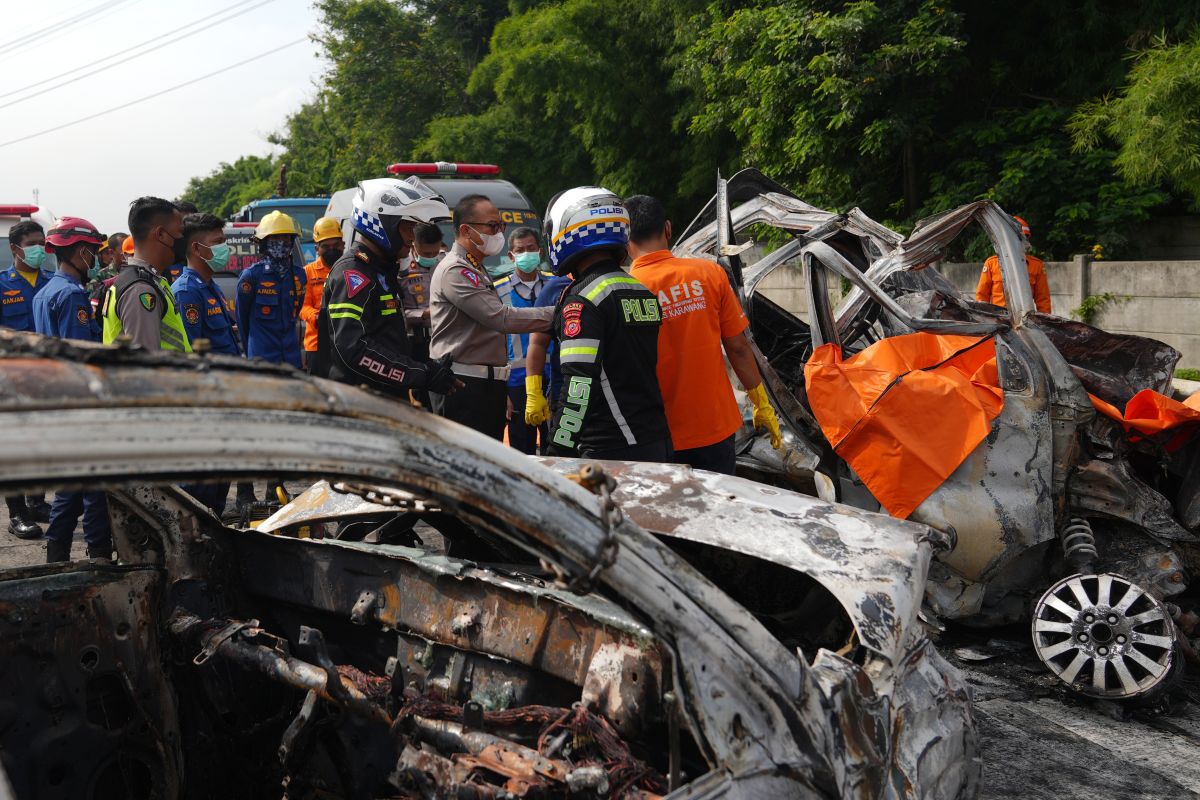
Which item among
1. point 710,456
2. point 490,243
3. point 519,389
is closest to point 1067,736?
point 710,456

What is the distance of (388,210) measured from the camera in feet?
16.2

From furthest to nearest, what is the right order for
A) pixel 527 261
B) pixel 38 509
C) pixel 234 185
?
1. pixel 234 185
2. pixel 527 261
3. pixel 38 509

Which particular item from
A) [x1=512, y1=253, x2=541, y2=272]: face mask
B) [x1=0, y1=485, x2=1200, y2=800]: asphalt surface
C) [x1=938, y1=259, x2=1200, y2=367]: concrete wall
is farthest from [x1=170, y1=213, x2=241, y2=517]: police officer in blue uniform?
[x1=938, y1=259, x2=1200, y2=367]: concrete wall

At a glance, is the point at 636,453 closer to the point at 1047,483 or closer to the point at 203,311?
the point at 1047,483

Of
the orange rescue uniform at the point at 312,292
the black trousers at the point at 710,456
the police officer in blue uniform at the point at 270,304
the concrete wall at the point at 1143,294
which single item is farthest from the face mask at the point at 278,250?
the concrete wall at the point at 1143,294

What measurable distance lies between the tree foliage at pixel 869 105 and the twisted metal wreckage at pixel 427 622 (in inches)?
203

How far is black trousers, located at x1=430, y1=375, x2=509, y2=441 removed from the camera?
5.52m

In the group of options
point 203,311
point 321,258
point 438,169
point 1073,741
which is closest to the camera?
point 1073,741

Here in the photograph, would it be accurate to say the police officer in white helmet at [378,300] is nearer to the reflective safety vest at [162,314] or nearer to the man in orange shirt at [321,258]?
the reflective safety vest at [162,314]

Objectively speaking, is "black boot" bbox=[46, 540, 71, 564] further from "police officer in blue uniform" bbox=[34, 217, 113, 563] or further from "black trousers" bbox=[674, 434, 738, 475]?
"black trousers" bbox=[674, 434, 738, 475]

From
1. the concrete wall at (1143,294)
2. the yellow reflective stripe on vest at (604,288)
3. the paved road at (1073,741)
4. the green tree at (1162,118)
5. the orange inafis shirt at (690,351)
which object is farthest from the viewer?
the concrete wall at (1143,294)

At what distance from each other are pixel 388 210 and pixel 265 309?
12.1ft

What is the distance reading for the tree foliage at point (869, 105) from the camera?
40.3 feet

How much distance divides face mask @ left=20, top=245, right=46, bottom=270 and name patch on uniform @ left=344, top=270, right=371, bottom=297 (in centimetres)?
488
